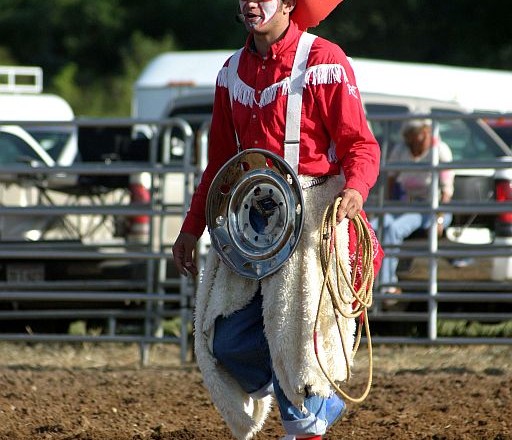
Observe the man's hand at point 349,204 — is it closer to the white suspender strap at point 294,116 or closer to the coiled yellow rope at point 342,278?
the coiled yellow rope at point 342,278

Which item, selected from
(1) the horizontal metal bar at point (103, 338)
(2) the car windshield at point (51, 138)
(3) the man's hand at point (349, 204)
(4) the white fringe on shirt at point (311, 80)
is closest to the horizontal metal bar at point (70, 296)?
(1) the horizontal metal bar at point (103, 338)

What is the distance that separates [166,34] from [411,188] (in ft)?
126

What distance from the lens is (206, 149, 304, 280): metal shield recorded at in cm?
463

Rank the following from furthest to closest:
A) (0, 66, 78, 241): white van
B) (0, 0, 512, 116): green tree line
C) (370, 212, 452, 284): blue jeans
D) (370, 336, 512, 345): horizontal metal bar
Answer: (0, 0, 512, 116): green tree line, (0, 66, 78, 241): white van, (370, 212, 452, 284): blue jeans, (370, 336, 512, 345): horizontal metal bar

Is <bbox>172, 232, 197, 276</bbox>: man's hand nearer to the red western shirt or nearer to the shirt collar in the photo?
the red western shirt

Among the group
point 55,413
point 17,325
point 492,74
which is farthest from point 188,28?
point 55,413

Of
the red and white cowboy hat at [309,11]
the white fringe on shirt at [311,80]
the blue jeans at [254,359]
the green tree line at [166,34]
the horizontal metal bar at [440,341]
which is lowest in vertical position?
the horizontal metal bar at [440,341]

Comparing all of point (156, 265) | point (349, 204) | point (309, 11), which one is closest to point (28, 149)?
point (156, 265)

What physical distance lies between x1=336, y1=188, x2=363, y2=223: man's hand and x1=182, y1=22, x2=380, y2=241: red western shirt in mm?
32

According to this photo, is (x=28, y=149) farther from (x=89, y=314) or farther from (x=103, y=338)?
(x=103, y=338)

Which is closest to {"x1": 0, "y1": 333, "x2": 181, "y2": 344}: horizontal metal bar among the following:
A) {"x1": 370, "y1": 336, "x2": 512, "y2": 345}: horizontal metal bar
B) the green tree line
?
{"x1": 370, "y1": 336, "x2": 512, "y2": 345}: horizontal metal bar

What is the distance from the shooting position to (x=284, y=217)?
467 cm

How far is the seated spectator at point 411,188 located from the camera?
359 inches

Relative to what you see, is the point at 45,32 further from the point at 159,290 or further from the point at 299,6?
the point at 299,6
